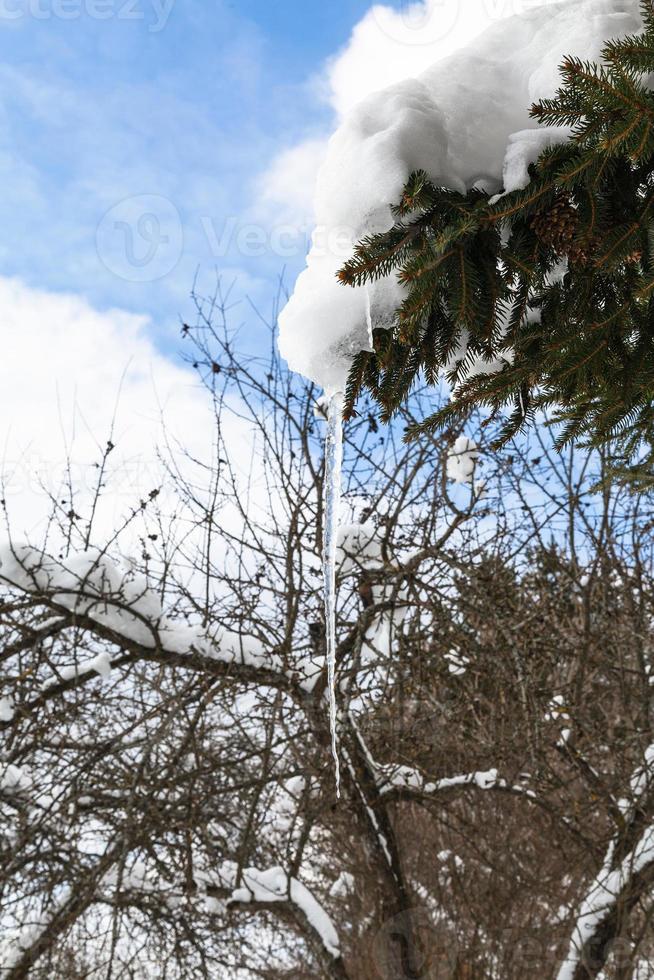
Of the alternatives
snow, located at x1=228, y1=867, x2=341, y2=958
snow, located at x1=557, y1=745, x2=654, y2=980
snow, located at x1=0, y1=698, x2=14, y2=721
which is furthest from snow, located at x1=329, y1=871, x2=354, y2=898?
snow, located at x1=0, y1=698, x2=14, y2=721

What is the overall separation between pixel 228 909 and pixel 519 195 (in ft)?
19.1

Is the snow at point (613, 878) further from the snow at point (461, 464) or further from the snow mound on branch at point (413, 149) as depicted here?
the snow mound on branch at point (413, 149)

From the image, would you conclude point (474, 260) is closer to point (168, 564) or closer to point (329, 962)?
point (168, 564)

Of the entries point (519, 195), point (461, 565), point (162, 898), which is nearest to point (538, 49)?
point (519, 195)

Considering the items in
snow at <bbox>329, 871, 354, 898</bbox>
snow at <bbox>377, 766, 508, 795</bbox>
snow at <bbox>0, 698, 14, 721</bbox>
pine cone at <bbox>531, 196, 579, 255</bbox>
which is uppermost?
snow at <bbox>0, 698, 14, 721</bbox>

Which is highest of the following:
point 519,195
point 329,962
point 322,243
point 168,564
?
point 168,564

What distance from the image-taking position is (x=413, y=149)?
169cm

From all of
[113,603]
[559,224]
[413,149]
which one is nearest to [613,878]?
[113,603]

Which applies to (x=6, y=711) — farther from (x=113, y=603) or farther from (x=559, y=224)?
(x=559, y=224)

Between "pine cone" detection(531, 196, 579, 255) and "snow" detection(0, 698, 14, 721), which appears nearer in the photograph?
"pine cone" detection(531, 196, 579, 255)

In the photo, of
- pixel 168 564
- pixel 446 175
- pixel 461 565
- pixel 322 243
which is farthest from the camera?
pixel 168 564

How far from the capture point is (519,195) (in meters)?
1.54

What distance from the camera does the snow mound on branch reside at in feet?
5.49

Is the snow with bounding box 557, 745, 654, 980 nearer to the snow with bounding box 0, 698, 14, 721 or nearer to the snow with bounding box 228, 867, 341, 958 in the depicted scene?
the snow with bounding box 228, 867, 341, 958
